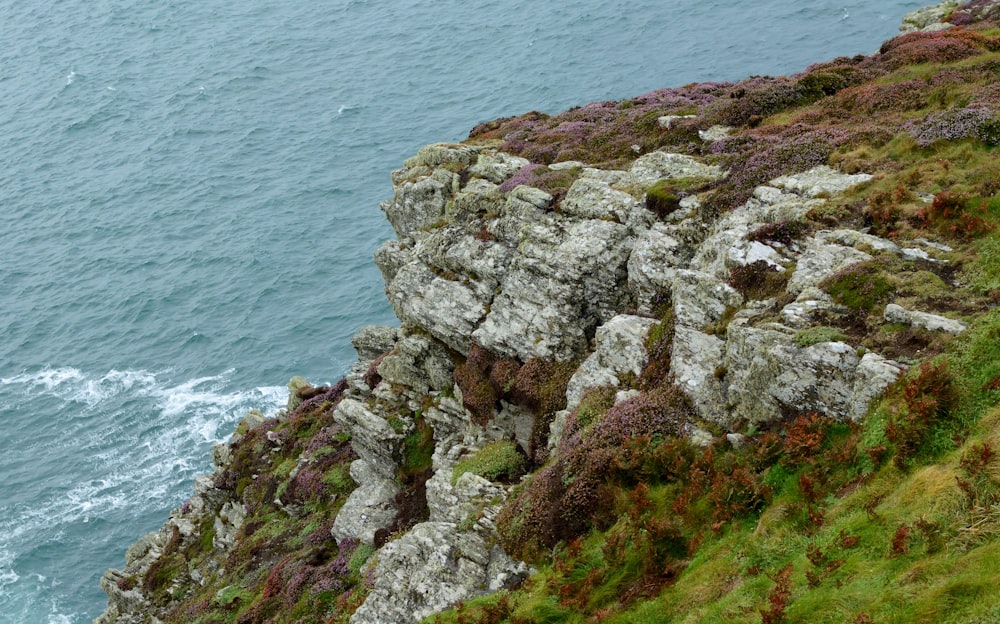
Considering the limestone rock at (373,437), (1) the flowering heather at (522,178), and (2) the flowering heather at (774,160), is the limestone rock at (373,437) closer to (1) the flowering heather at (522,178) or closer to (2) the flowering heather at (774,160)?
(1) the flowering heather at (522,178)

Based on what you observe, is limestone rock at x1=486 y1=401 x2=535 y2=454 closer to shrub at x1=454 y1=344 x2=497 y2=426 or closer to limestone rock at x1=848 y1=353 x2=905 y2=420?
shrub at x1=454 y1=344 x2=497 y2=426

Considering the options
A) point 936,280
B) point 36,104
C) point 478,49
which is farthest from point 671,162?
point 36,104

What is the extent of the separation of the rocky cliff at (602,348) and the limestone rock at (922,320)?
0.07m

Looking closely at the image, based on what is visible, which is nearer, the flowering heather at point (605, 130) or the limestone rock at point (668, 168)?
the limestone rock at point (668, 168)

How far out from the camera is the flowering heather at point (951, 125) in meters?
25.2

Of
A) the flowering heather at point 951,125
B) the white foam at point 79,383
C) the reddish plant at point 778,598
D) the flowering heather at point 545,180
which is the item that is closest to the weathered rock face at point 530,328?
the flowering heather at point 545,180

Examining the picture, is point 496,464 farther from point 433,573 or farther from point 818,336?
point 818,336

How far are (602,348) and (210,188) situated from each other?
317ft

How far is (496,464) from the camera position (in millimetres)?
27484

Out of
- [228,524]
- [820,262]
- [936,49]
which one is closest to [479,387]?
[820,262]

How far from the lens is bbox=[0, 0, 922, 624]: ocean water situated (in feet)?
218

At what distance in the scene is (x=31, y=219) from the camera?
10888 centimetres

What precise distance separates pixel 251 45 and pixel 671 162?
5533 inches

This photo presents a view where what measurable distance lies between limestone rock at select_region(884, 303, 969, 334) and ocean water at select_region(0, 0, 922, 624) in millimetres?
57645
